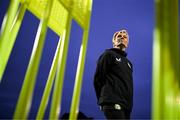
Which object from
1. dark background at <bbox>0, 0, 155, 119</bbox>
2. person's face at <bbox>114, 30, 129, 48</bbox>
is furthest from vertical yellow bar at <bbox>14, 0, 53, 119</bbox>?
dark background at <bbox>0, 0, 155, 119</bbox>

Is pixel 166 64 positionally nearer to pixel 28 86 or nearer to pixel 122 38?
pixel 28 86

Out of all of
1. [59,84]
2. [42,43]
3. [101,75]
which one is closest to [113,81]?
[101,75]

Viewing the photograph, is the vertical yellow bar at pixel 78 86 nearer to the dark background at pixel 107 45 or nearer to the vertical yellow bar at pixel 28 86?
the vertical yellow bar at pixel 28 86

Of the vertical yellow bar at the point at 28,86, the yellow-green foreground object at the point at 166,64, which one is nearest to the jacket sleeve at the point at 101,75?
the vertical yellow bar at the point at 28,86

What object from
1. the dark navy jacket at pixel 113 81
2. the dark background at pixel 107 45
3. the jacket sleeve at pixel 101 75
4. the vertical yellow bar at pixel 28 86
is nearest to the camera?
the vertical yellow bar at pixel 28 86

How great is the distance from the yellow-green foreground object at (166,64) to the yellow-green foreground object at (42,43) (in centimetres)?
49

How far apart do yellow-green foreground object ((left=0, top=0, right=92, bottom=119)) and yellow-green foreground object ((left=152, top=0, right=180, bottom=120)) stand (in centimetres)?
49

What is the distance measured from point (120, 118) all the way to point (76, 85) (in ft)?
2.12

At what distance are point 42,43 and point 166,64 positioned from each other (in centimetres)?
54

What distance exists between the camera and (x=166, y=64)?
0.96 metres

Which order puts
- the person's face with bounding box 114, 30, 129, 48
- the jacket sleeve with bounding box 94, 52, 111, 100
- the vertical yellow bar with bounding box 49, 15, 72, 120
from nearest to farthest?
1. the vertical yellow bar with bounding box 49, 15, 72, 120
2. the jacket sleeve with bounding box 94, 52, 111, 100
3. the person's face with bounding box 114, 30, 129, 48

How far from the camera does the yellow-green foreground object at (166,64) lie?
936 mm

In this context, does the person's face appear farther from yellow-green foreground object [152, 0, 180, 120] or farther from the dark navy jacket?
yellow-green foreground object [152, 0, 180, 120]

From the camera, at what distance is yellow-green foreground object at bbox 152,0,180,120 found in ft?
3.07
